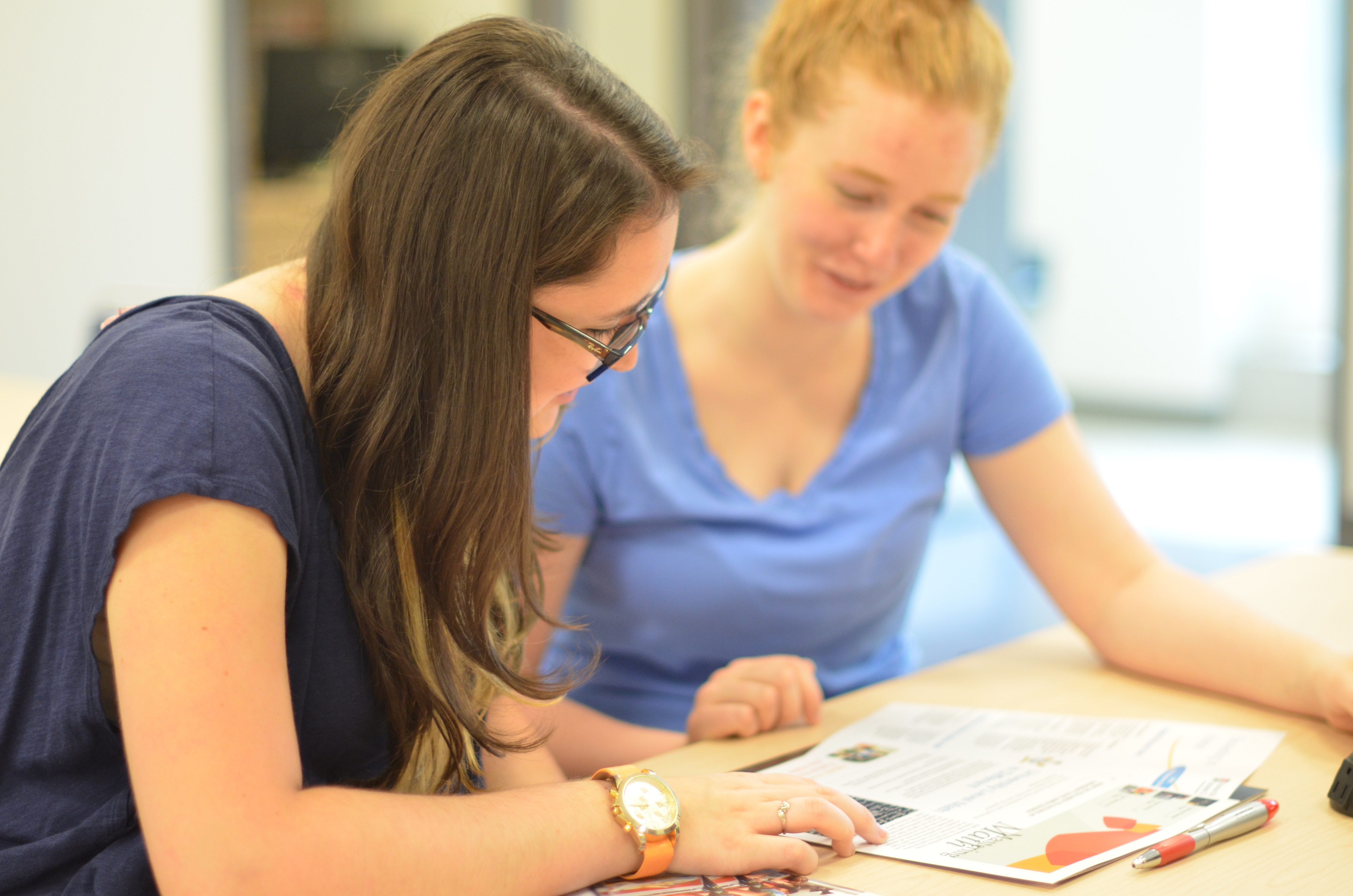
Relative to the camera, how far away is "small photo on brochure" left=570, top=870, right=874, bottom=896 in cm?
80

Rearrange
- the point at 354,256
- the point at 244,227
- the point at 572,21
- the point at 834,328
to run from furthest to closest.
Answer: the point at 572,21
the point at 244,227
the point at 834,328
the point at 354,256

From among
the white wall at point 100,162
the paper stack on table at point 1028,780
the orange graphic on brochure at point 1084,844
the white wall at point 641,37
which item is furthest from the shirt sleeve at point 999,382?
the white wall at point 100,162

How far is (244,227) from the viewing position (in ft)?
12.2

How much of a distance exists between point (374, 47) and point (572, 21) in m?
0.67

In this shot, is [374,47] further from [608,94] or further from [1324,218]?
[1324,218]

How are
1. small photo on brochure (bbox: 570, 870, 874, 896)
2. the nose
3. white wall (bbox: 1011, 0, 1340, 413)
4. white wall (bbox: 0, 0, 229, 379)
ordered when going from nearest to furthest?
small photo on brochure (bbox: 570, 870, 874, 896)
the nose
white wall (bbox: 0, 0, 229, 379)
white wall (bbox: 1011, 0, 1340, 413)

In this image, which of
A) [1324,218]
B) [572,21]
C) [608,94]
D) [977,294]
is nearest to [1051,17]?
[1324,218]

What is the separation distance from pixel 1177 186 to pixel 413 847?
582 cm

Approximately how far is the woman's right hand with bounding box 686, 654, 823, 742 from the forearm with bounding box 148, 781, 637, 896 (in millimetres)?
295

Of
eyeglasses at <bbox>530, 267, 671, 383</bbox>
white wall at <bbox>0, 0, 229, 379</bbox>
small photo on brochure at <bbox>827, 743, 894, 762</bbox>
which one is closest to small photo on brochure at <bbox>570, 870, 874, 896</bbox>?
small photo on brochure at <bbox>827, 743, 894, 762</bbox>

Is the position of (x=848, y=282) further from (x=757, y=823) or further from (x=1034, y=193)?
(x=1034, y=193)

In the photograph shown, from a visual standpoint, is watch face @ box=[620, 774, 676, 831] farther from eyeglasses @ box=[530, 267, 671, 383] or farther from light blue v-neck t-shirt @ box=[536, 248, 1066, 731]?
light blue v-neck t-shirt @ box=[536, 248, 1066, 731]

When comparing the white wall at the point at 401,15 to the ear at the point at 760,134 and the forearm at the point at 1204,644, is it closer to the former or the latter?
the ear at the point at 760,134

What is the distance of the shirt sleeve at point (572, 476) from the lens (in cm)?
136
